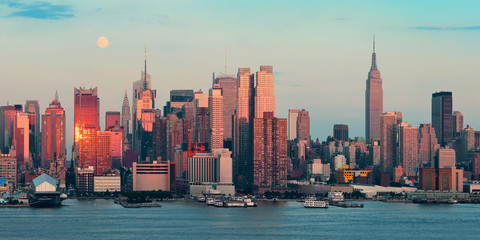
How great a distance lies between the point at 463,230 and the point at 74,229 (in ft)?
211

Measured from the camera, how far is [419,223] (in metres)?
182

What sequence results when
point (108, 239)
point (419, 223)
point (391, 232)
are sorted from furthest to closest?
point (419, 223), point (391, 232), point (108, 239)

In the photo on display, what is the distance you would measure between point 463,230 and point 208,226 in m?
42.7

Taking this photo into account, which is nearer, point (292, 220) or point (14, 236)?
point (14, 236)

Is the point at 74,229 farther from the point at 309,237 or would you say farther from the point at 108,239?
the point at 309,237

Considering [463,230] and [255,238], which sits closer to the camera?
[255,238]

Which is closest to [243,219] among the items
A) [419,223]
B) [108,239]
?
[419,223]

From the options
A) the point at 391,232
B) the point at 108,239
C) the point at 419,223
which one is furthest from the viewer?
the point at 419,223

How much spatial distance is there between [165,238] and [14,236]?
74.0ft

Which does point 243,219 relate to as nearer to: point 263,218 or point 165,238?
point 263,218

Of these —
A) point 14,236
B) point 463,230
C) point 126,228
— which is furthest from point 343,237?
point 14,236

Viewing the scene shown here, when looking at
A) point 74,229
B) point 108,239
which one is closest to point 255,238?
point 108,239

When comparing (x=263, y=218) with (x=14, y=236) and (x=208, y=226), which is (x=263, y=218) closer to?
(x=208, y=226)

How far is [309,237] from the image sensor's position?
150 meters
